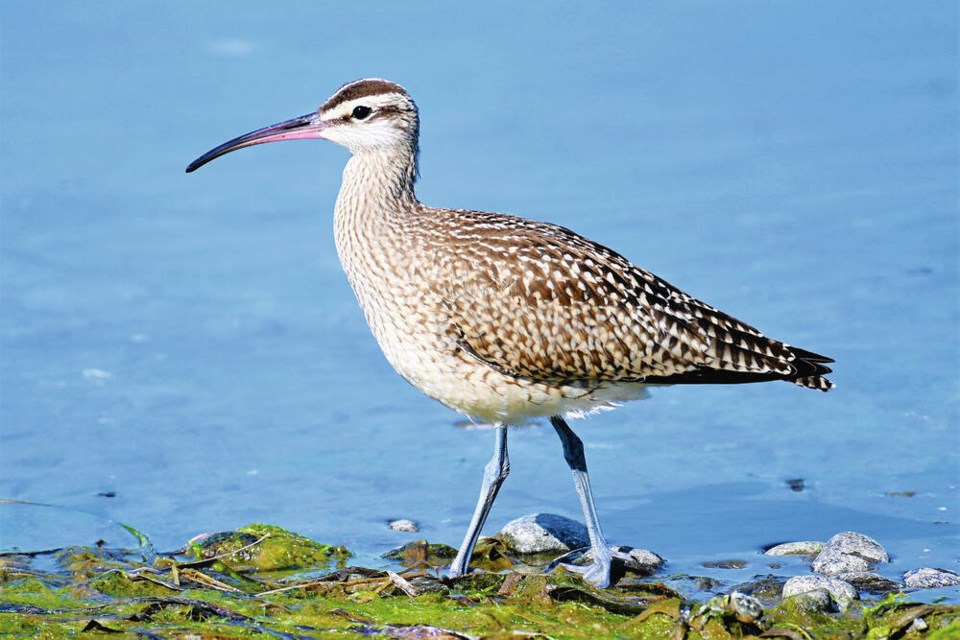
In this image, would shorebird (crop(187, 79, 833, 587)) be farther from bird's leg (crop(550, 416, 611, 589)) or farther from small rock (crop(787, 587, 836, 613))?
small rock (crop(787, 587, 836, 613))

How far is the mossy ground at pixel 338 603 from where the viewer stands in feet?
26.5

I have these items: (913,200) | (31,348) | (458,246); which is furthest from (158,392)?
(913,200)

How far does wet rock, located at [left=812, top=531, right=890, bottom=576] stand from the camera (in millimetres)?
9344

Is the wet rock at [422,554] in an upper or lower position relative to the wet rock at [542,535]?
lower

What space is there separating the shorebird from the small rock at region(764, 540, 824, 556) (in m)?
0.91

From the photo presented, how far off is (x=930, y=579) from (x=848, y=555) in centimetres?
51

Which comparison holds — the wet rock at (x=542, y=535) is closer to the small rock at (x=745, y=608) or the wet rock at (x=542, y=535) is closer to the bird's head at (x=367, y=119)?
the small rock at (x=745, y=608)

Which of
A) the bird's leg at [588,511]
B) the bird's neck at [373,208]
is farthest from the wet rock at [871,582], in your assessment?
the bird's neck at [373,208]

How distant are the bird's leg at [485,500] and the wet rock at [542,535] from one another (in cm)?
28

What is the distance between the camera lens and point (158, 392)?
12.2 meters

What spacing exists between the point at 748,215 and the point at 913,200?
4.77 feet

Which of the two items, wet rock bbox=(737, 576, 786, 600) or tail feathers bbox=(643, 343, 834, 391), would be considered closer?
wet rock bbox=(737, 576, 786, 600)

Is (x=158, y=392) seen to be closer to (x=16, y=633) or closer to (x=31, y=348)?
(x=31, y=348)

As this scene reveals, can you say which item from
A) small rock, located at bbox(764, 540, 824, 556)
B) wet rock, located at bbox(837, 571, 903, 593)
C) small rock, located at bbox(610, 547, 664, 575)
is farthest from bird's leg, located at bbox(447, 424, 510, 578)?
wet rock, located at bbox(837, 571, 903, 593)
